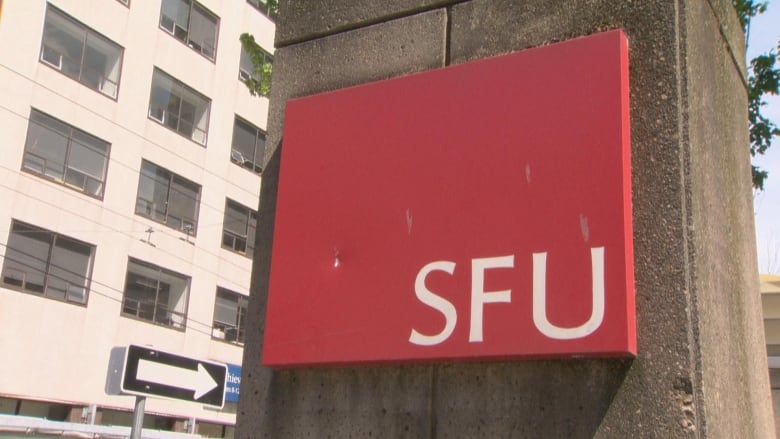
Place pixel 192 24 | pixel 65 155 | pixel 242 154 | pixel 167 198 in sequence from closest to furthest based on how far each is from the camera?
pixel 65 155 → pixel 167 198 → pixel 192 24 → pixel 242 154

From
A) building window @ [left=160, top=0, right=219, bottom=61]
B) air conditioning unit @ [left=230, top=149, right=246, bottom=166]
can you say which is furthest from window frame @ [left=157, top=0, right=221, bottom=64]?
air conditioning unit @ [left=230, top=149, right=246, bottom=166]

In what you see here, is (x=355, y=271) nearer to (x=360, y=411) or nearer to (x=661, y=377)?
(x=360, y=411)

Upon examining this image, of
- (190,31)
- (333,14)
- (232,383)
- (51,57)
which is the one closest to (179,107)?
(190,31)

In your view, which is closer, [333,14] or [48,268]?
[333,14]

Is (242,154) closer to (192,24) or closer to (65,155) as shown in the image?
(192,24)

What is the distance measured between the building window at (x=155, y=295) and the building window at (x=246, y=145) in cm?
497

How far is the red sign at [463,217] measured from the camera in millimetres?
2943

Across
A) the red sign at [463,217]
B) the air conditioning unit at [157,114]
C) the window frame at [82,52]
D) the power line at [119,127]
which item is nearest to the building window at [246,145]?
the power line at [119,127]

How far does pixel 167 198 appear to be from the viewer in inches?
1018

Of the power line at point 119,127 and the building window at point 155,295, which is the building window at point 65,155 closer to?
the power line at point 119,127

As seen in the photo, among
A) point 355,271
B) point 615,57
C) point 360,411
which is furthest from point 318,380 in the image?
point 615,57

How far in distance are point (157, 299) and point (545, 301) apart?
23221 mm

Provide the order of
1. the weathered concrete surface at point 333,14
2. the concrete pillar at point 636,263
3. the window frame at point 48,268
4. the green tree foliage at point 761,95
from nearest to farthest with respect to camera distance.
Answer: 1. the concrete pillar at point 636,263
2. the weathered concrete surface at point 333,14
3. the green tree foliage at point 761,95
4. the window frame at point 48,268

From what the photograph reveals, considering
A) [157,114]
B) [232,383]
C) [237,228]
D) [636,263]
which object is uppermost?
[157,114]
